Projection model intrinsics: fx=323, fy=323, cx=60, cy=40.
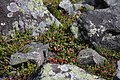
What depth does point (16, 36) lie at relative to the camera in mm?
13062

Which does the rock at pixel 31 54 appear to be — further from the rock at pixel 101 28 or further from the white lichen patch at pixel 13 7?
the white lichen patch at pixel 13 7

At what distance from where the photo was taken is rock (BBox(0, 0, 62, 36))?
13.3m

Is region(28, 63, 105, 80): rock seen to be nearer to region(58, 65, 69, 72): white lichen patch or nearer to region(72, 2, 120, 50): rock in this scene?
region(58, 65, 69, 72): white lichen patch

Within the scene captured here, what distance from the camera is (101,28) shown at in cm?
1308

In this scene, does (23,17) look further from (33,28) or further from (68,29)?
(68,29)

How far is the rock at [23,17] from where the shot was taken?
13.3 m

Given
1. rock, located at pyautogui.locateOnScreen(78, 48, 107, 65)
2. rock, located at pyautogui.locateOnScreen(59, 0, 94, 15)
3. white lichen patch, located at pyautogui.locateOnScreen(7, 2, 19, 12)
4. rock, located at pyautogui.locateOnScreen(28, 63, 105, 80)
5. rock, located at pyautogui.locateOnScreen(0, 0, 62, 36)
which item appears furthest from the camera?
rock, located at pyautogui.locateOnScreen(59, 0, 94, 15)

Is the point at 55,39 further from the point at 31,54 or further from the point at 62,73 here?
the point at 62,73

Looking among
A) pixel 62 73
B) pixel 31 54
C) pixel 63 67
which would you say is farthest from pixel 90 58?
pixel 62 73

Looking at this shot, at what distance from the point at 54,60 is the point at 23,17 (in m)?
3.00

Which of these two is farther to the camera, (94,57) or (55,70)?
(94,57)

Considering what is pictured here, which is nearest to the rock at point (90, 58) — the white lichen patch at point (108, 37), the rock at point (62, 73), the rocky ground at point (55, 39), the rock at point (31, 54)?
the rocky ground at point (55, 39)

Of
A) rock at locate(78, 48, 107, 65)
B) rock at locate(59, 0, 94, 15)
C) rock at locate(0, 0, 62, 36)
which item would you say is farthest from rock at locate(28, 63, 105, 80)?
rock at locate(59, 0, 94, 15)

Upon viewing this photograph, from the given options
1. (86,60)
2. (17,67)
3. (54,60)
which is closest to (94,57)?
(86,60)
